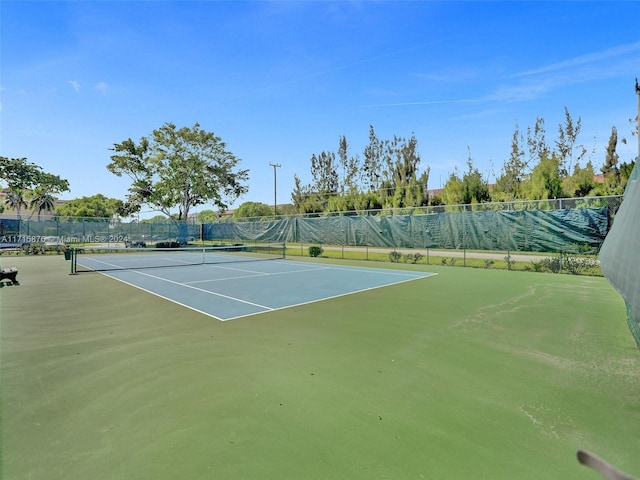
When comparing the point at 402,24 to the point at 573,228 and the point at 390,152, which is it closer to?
the point at 573,228

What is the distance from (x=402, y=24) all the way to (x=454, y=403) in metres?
9.92

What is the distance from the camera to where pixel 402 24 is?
905cm

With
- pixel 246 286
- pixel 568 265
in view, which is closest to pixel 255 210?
pixel 246 286

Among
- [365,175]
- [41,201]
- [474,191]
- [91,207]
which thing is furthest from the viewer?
[91,207]

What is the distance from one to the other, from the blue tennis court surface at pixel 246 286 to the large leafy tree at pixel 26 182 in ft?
95.4

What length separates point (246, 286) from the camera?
7613mm

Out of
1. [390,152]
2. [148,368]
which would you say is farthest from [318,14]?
[390,152]

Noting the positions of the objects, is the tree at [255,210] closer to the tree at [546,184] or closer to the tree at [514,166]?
the tree at [514,166]

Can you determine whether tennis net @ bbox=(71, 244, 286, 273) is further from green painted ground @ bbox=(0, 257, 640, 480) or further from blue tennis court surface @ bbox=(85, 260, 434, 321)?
green painted ground @ bbox=(0, 257, 640, 480)

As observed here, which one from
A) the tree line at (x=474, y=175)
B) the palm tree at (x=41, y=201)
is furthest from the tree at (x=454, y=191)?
the palm tree at (x=41, y=201)

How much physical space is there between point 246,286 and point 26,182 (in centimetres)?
3846

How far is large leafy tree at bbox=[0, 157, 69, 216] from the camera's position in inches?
1225

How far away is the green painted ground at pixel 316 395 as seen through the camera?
6.07 ft

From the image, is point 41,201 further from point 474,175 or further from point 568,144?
point 568,144
